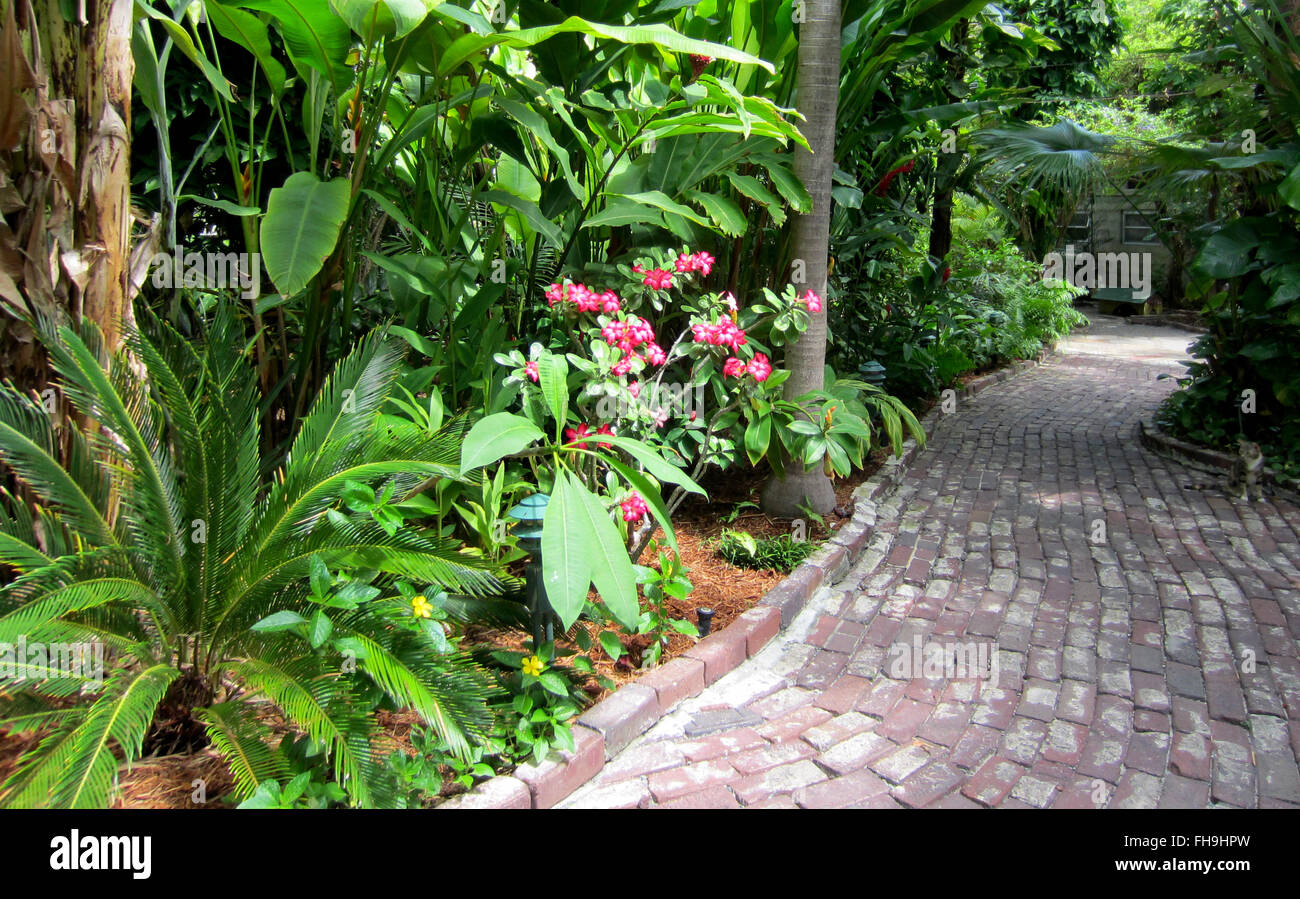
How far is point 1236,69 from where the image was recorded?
7.11 metres

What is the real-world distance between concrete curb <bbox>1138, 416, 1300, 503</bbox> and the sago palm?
5.47 meters

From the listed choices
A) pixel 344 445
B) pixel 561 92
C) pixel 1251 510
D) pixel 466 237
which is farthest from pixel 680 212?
pixel 1251 510

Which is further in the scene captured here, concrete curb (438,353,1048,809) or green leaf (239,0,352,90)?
green leaf (239,0,352,90)

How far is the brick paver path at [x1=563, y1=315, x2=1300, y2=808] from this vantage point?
2.61 meters

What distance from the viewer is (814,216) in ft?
14.6

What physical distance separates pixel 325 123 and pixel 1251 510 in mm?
5669

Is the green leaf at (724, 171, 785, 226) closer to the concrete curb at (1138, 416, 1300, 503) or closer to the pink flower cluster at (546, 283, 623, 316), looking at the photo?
the pink flower cluster at (546, 283, 623, 316)

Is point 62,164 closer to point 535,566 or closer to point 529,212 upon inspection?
point 529,212

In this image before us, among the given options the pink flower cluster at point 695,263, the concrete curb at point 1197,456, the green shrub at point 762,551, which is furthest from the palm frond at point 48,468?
the concrete curb at point 1197,456

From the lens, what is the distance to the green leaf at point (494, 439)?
234 centimetres

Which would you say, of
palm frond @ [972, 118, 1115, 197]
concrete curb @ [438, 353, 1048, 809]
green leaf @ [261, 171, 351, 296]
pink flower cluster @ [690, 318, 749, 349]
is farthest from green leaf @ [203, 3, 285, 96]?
palm frond @ [972, 118, 1115, 197]

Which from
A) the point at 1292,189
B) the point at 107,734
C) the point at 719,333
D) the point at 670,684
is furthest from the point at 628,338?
the point at 1292,189

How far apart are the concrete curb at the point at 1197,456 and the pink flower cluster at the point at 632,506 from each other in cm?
455

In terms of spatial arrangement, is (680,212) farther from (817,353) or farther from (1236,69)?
(1236,69)
